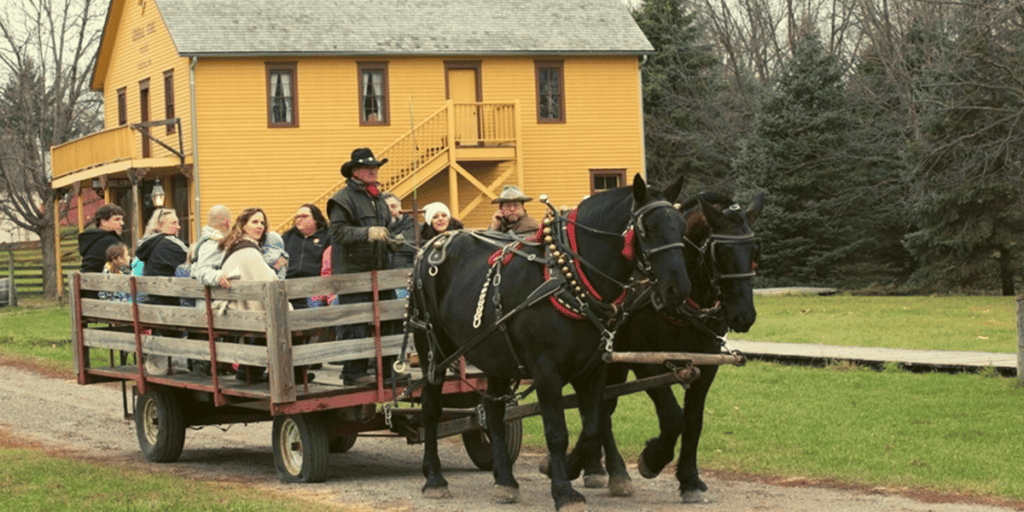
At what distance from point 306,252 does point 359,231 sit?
8.73 feet

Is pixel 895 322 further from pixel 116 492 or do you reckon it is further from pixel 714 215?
pixel 116 492

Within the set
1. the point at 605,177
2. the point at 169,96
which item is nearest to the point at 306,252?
the point at 169,96

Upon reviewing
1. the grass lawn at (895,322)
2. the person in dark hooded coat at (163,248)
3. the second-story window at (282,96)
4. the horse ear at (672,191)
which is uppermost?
the second-story window at (282,96)

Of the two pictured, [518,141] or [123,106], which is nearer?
[518,141]

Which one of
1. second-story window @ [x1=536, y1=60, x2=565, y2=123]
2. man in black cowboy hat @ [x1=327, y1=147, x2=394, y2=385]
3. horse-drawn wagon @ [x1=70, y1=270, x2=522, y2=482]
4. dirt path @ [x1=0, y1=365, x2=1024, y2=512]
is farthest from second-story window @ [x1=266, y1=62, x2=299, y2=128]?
man in black cowboy hat @ [x1=327, y1=147, x2=394, y2=385]

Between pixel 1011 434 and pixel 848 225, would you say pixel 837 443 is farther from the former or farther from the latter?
pixel 848 225

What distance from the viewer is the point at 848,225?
132ft

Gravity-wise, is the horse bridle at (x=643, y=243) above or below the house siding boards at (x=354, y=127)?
below

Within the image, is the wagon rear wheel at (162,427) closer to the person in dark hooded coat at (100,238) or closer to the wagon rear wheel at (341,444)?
the wagon rear wheel at (341,444)

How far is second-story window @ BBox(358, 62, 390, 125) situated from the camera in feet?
120

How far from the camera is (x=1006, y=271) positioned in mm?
35219

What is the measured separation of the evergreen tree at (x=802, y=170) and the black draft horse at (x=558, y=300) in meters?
30.7

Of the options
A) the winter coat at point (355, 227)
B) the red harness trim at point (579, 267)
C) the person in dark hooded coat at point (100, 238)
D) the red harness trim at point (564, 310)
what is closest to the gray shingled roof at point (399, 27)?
the person in dark hooded coat at point (100, 238)

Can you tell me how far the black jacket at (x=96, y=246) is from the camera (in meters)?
14.1
